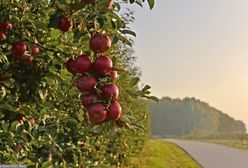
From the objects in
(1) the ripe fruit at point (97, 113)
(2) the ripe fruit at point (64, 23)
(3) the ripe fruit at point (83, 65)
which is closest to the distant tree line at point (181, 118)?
(2) the ripe fruit at point (64, 23)

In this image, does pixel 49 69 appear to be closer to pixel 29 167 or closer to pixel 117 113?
pixel 29 167

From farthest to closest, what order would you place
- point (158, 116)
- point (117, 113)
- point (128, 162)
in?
point (158, 116), point (128, 162), point (117, 113)

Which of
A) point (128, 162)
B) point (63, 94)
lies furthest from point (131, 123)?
point (128, 162)

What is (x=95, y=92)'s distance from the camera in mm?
1610

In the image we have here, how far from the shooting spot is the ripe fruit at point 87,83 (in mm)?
1605

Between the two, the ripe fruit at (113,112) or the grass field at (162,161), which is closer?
the ripe fruit at (113,112)

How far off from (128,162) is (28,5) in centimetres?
1045

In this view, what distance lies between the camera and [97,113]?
1.53m

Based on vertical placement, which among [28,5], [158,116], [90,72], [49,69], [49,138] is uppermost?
[158,116]

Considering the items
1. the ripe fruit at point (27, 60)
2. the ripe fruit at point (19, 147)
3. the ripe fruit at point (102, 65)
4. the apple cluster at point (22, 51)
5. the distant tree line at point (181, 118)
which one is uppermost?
the distant tree line at point (181, 118)

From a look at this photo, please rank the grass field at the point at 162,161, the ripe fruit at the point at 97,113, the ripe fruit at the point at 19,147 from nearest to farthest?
the ripe fruit at the point at 97,113
the ripe fruit at the point at 19,147
the grass field at the point at 162,161

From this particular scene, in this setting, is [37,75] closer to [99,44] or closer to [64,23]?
[64,23]

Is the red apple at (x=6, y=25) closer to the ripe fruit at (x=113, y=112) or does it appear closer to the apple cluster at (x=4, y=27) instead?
the apple cluster at (x=4, y=27)

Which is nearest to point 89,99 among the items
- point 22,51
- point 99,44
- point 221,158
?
point 99,44
